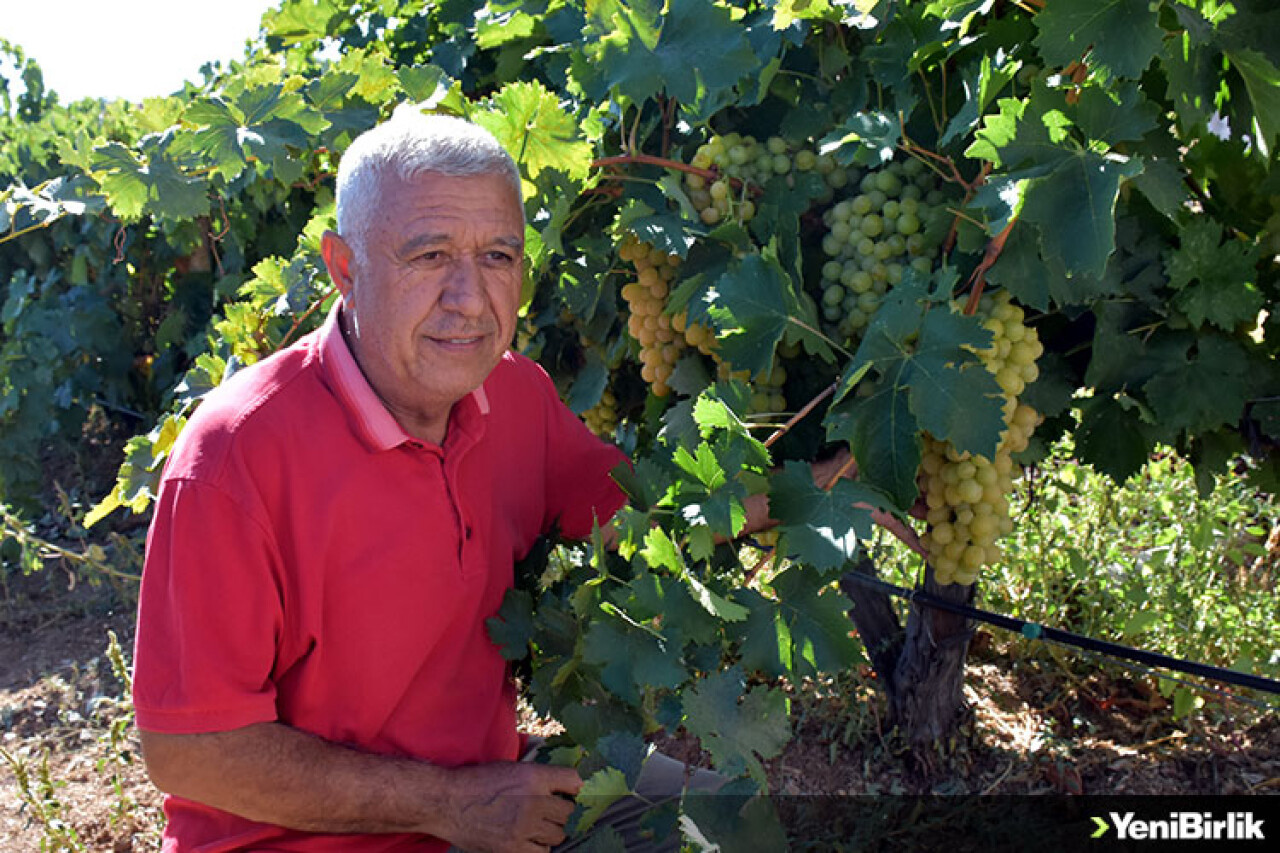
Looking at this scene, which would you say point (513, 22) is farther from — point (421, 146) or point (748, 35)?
point (421, 146)

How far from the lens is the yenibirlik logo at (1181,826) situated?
8.63 ft

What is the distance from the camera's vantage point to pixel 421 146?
68.9 inches

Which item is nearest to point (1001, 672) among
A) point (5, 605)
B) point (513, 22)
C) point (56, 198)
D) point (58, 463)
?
point (513, 22)

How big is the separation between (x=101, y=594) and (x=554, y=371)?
2926mm

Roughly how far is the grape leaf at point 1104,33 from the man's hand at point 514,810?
1.22m

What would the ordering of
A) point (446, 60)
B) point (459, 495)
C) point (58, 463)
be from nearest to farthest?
point (459, 495), point (446, 60), point (58, 463)

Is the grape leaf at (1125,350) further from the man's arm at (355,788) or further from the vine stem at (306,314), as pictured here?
the vine stem at (306,314)

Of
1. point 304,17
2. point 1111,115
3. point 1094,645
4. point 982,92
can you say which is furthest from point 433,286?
point 304,17

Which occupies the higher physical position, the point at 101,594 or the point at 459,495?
the point at 459,495

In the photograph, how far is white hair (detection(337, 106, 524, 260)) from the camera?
175cm

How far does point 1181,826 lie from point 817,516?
1602 mm

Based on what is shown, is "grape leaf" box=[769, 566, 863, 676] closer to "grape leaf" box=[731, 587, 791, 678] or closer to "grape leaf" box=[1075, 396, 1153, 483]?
"grape leaf" box=[731, 587, 791, 678]

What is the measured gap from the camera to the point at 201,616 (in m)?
1.66

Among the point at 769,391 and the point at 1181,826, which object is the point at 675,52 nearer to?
the point at 769,391
